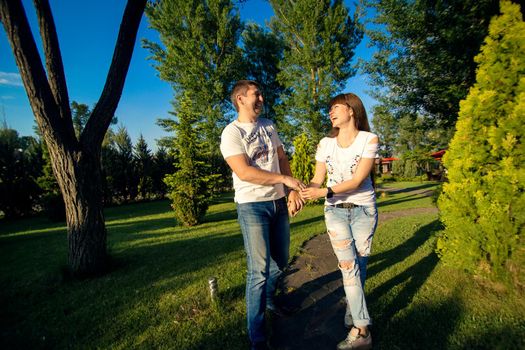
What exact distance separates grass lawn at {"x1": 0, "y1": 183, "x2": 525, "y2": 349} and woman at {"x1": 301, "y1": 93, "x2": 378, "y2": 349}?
0.42 meters

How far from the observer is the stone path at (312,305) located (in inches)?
89.6

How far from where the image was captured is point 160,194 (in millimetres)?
21578

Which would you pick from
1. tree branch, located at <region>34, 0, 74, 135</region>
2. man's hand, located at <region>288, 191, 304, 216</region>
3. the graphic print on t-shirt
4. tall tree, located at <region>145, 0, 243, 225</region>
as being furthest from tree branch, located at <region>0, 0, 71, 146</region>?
tall tree, located at <region>145, 0, 243, 225</region>

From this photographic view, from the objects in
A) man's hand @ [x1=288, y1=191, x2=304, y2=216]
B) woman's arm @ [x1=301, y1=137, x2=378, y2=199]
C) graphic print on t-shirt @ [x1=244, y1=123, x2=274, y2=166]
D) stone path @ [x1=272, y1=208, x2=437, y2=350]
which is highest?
graphic print on t-shirt @ [x1=244, y1=123, x2=274, y2=166]

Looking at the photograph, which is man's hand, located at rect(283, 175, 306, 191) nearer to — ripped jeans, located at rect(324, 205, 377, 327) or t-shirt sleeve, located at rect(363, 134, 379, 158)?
ripped jeans, located at rect(324, 205, 377, 327)

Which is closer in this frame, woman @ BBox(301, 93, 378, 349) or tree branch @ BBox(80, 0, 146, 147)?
woman @ BBox(301, 93, 378, 349)

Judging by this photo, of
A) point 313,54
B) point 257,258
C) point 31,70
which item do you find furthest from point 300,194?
point 313,54

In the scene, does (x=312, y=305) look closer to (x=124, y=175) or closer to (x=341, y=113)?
(x=341, y=113)

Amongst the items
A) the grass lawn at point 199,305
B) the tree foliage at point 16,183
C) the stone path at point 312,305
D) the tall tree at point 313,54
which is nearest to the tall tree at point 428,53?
the grass lawn at point 199,305

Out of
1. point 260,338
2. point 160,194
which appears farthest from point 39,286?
point 160,194

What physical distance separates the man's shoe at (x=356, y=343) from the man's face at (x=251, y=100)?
7.11 feet

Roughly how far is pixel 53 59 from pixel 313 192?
15.2 ft

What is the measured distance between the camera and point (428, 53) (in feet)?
26.6

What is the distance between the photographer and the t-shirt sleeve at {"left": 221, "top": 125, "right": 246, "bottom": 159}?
202cm
